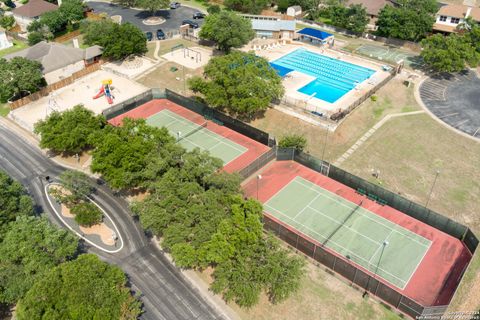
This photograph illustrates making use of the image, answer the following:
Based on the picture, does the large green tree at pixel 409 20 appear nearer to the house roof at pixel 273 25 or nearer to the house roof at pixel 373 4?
the house roof at pixel 373 4

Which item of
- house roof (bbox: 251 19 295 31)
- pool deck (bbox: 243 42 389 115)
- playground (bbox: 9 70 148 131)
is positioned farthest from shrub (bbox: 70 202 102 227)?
house roof (bbox: 251 19 295 31)

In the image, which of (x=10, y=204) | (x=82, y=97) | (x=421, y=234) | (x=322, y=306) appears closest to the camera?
(x=322, y=306)

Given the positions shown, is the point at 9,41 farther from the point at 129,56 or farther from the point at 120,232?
the point at 120,232

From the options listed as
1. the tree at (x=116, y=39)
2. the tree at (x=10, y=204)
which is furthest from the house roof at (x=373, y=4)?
the tree at (x=10, y=204)

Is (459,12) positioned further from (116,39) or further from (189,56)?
(116,39)

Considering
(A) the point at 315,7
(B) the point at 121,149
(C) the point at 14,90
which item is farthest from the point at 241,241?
(A) the point at 315,7

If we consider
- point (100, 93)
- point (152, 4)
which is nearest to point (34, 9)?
point (152, 4)
